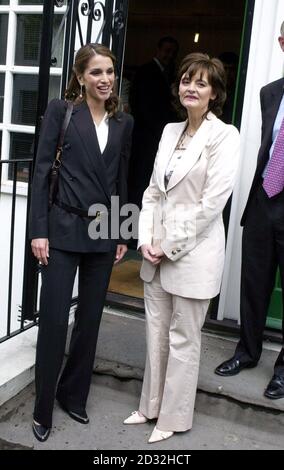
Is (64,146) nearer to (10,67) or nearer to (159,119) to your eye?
(10,67)

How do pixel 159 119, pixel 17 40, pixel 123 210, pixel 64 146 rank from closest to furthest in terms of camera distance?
1. pixel 64 146
2. pixel 123 210
3. pixel 17 40
4. pixel 159 119

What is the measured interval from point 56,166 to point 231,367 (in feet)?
4.92

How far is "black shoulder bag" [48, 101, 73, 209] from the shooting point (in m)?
2.34

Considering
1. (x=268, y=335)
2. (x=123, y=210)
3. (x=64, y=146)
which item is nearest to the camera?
(x=64, y=146)

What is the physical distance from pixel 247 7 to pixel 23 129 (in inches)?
70.7

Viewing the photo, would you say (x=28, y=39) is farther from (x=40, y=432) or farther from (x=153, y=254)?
(x=40, y=432)

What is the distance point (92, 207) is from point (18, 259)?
1784mm

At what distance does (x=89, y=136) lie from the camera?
2348 mm

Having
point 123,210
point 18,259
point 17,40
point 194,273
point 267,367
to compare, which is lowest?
point 267,367

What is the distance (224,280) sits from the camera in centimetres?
340

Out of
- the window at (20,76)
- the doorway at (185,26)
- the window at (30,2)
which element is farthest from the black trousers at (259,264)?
the doorway at (185,26)
